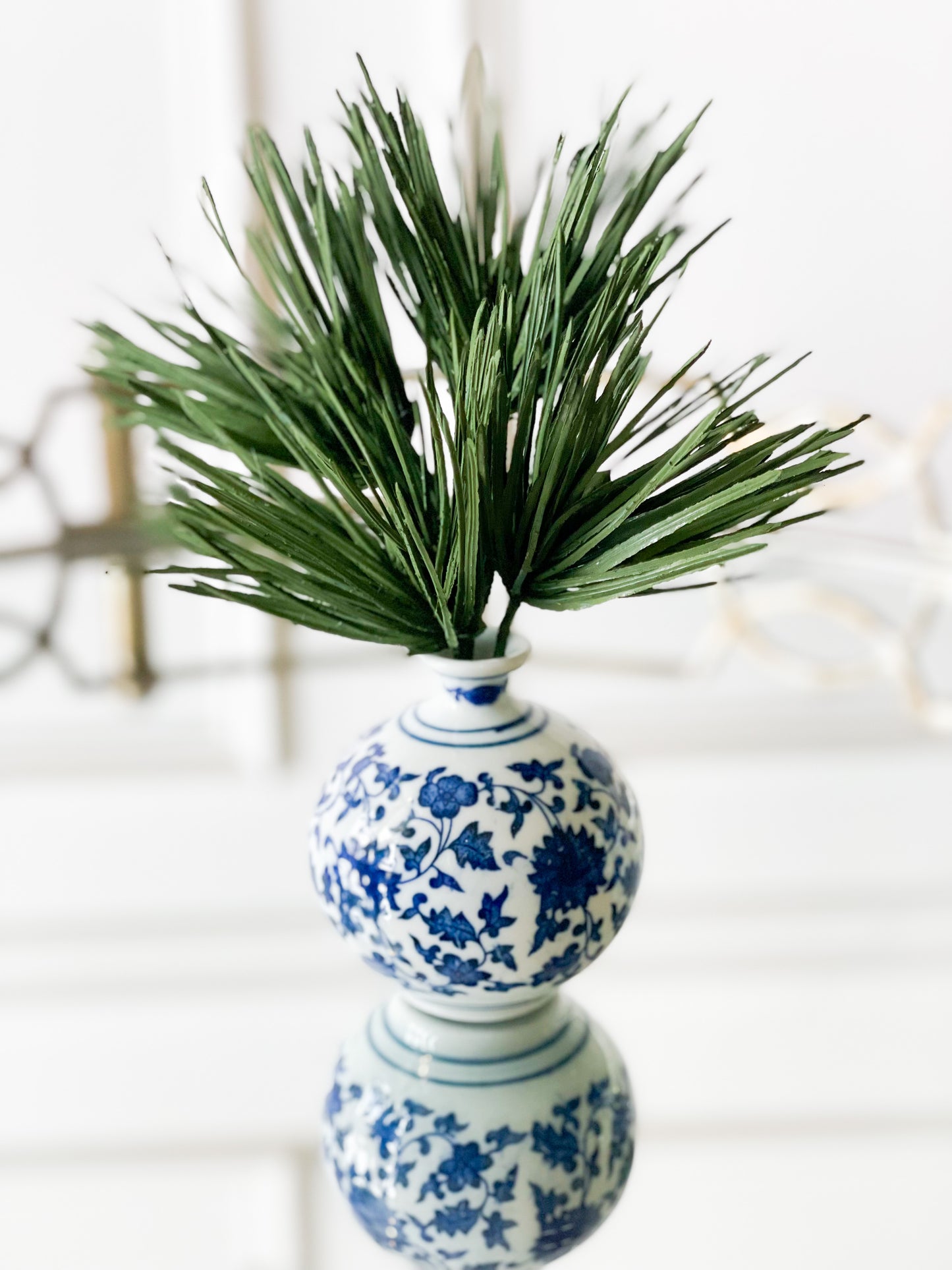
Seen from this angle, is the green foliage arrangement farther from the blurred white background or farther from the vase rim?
the blurred white background

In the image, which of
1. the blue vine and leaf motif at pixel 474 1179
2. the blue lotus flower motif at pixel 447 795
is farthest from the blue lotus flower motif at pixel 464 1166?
the blue lotus flower motif at pixel 447 795

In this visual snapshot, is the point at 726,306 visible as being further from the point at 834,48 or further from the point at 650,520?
the point at 650,520

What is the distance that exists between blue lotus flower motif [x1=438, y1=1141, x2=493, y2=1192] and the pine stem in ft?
0.56

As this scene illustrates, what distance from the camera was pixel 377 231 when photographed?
46 centimetres

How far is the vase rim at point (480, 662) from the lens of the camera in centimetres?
43

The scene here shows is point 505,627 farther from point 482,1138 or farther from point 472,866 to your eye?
point 482,1138

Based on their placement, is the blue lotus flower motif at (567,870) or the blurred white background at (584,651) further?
the blurred white background at (584,651)

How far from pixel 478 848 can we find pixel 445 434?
13 cm

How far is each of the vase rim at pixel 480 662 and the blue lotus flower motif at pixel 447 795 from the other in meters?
0.04

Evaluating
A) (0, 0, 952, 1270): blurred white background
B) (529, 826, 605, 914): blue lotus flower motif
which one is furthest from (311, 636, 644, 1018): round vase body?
(0, 0, 952, 1270): blurred white background

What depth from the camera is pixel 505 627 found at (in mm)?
424

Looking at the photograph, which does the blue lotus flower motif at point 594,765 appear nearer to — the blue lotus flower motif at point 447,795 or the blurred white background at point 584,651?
the blue lotus flower motif at point 447,795

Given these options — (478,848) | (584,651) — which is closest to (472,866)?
(478,848)

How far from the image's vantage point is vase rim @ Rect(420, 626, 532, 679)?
0.43m
